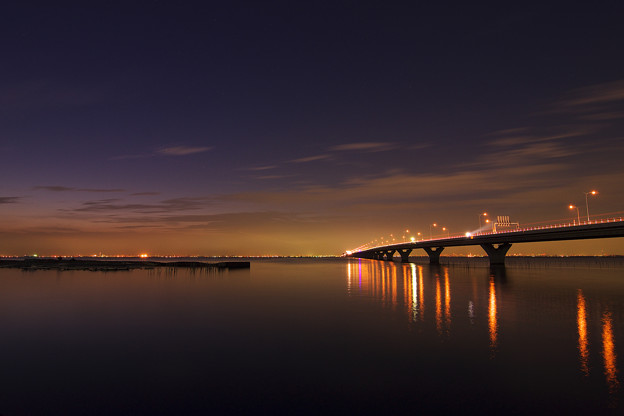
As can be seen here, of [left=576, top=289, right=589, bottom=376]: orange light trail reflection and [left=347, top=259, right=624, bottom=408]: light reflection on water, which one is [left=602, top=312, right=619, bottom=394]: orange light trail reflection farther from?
[left=576, top=289, right=589, bottom=376]: orange light trail reflection

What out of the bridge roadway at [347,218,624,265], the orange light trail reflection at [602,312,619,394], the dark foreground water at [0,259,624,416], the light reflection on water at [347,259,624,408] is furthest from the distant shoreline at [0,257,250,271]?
the orange light trail reflection at [602,312,619,394]

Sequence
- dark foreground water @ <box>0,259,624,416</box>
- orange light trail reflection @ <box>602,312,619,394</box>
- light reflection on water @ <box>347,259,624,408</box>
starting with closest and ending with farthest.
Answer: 1. dark foreground water @ <box>0,259,624,416</box>
2. orange light trail reflection @ <box>602,312,619,394</box>
3. light reflection on water @ <box>347,259,624,408</box>

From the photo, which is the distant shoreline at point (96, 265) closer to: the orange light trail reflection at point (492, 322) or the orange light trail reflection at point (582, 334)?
the orange light trail reflection at point (492, 322)

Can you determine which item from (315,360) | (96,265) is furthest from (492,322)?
(96,265)

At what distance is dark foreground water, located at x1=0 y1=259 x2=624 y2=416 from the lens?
49.8 ft

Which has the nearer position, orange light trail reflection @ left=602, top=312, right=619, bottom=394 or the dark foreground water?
the dark foreground water

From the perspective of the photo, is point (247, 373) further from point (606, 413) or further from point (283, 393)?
point (606, 413)

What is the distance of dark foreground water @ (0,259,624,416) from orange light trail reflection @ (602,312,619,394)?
0.08m

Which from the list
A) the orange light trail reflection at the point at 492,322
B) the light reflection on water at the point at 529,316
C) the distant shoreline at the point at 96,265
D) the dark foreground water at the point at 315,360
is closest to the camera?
the dark foreground water at the point at 315,360

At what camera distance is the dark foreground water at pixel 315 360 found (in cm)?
1519

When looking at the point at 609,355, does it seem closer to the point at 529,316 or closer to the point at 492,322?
the point at 492,322

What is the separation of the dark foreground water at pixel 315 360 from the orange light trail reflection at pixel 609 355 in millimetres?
81

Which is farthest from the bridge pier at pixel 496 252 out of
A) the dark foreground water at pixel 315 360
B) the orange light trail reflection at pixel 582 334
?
the dark foreground water at pixel 315 360

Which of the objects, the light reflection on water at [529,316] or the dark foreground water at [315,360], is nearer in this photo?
the dark foreground water at [315,360]
